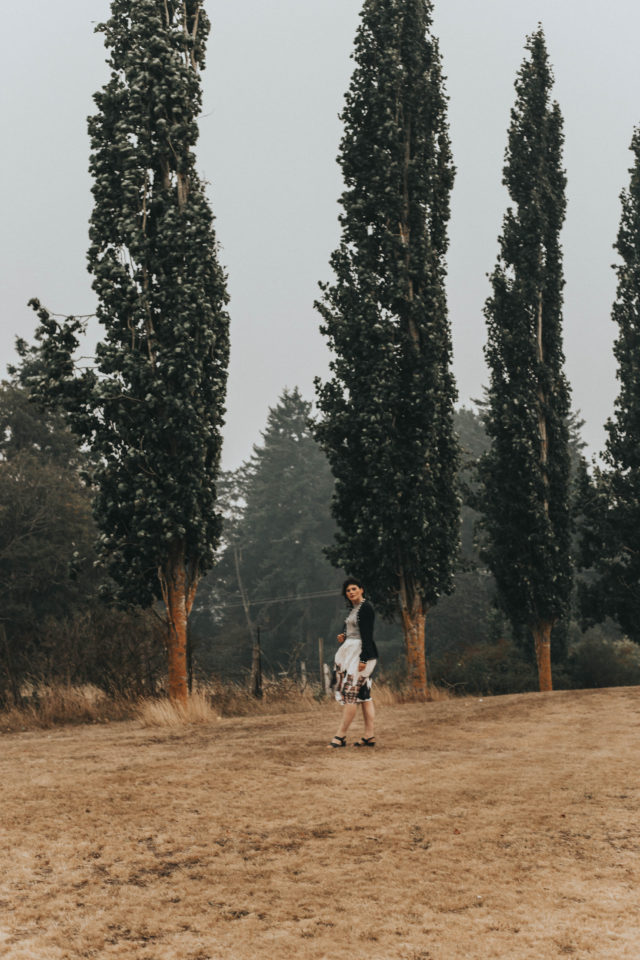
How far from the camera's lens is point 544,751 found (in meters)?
11.3

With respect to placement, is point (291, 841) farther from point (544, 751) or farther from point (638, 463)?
point (638, 463)

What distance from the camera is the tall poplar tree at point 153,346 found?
17234 mm

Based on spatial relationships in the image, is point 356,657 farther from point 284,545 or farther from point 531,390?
point 284,545

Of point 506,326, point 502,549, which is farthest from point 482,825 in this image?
point 506,326

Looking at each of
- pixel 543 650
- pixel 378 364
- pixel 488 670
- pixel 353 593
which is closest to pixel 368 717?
pixel 353 593

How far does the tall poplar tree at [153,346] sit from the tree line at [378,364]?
43 mm

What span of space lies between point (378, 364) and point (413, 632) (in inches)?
240

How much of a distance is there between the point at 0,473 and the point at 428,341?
2155 centimetres

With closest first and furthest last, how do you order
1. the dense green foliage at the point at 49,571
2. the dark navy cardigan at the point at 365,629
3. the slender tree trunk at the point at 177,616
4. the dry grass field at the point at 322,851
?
the dry grass field at the point at 322,851 < the dark navy cardigan at the point at 365,629 < the slender tree trunk at the point at 177,616 < the dense green foliage at the point at 49,571

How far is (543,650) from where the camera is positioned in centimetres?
2628

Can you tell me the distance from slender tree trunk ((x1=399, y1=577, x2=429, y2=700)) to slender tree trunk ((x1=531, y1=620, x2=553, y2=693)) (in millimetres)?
6149

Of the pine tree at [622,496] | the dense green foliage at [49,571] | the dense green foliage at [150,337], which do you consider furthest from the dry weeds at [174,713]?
the pine tree at [622,496]

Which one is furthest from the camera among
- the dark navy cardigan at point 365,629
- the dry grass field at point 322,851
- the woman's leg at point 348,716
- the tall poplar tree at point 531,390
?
the tall poplar tree at point 531,390

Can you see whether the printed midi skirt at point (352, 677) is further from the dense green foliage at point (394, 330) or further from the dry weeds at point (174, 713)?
the dense green foliage at point (394, 330)
